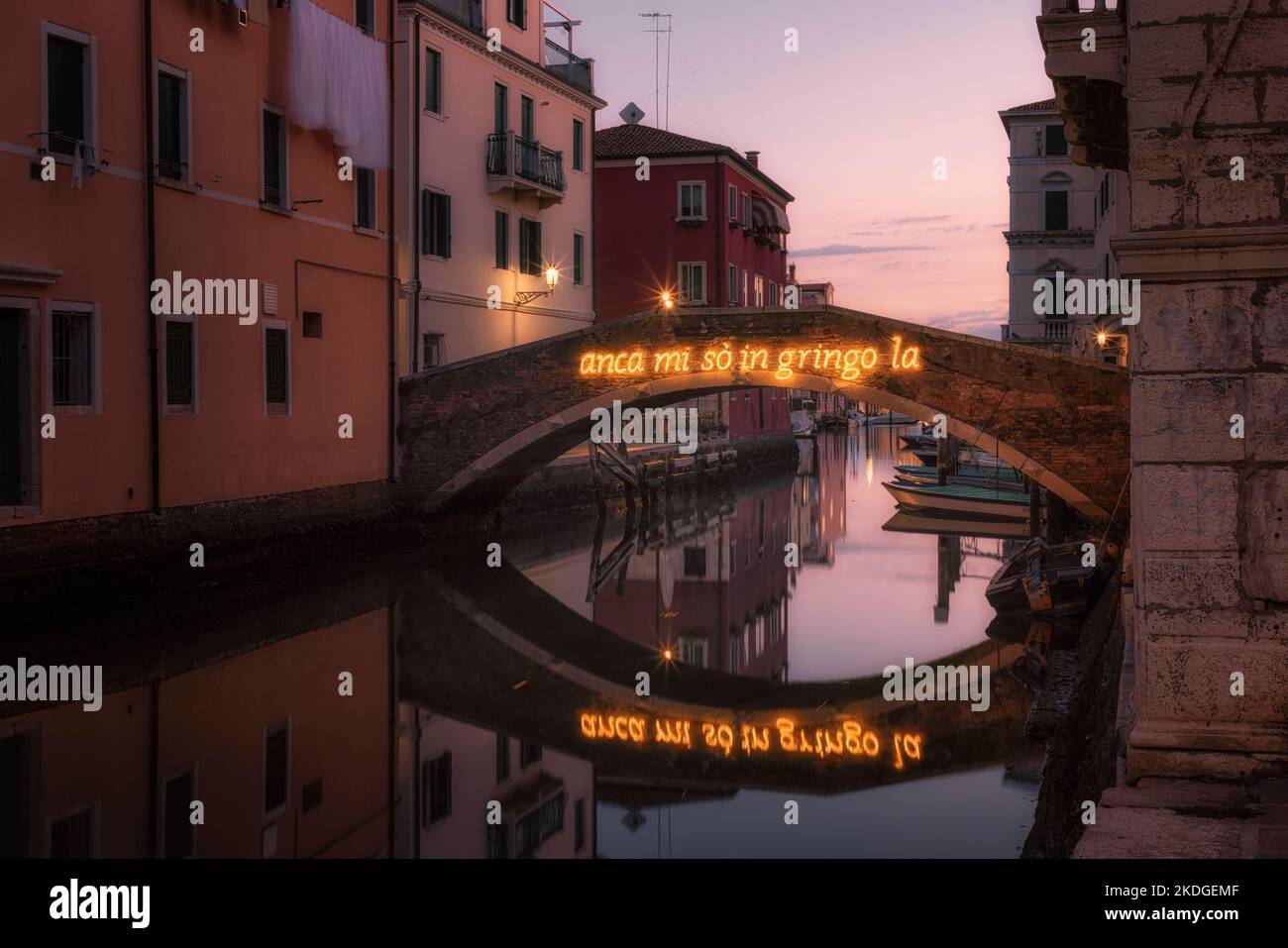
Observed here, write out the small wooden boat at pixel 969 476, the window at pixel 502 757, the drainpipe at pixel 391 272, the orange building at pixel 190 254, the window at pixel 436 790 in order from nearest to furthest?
the window at pixel 436 790 → the window at pixel 502 757 → the orange building at pixel 190 254 → the drainpipe at pixel 391 272 → the small wooden boat at pixel 969 476

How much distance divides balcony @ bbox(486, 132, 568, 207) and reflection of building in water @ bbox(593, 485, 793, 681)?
6.35 m

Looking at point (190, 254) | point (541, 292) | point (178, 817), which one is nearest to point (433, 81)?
point (541, 292)

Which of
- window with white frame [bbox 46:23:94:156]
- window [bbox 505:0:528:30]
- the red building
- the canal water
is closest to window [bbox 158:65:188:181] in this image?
window with white frame [bbox 46:23:94:156]

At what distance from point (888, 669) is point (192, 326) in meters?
7.26

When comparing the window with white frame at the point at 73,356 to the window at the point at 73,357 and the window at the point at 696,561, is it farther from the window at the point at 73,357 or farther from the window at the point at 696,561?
the window at the point at 696,561

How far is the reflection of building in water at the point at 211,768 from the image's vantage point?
254 inches

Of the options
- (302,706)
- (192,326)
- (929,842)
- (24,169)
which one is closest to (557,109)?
(192,326)

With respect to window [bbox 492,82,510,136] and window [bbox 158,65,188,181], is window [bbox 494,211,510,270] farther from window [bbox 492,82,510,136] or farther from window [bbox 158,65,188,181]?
window [bbox 158,65,188,181]

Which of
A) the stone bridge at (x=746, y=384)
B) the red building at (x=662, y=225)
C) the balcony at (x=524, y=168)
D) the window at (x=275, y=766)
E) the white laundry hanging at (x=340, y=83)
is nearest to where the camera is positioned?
the window at (x=275, y=766)

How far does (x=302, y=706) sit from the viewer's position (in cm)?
923

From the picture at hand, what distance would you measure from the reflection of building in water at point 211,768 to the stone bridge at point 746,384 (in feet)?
26.2

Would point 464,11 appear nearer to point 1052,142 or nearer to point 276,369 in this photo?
point 276,369

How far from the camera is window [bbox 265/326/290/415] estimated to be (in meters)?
15.0

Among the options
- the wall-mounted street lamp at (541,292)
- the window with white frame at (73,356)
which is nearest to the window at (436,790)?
the window with white frame at (73,356)
